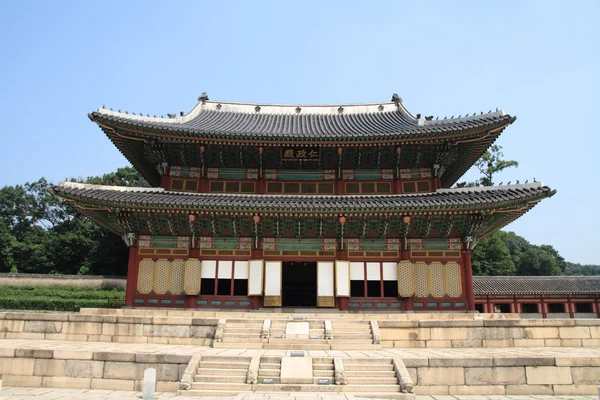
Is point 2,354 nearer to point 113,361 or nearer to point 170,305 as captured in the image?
point 113,361

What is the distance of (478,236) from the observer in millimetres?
20625

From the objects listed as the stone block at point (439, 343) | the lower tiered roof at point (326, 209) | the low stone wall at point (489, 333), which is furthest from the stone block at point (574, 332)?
the lower tiered roof at point (326, 209)

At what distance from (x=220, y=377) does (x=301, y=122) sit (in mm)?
17897

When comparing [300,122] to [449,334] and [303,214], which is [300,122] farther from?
[449,334]

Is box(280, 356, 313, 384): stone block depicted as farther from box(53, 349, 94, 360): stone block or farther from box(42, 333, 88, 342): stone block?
box(42, 333, 88, 342): stone block

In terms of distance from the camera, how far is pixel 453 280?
19234 millimetres

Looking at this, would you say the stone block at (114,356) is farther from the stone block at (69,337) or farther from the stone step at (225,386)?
the stone block at (69,337)

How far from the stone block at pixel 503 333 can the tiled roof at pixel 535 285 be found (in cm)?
2106

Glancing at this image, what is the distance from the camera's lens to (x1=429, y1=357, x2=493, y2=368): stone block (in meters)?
11.2

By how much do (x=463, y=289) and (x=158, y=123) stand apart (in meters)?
16.8

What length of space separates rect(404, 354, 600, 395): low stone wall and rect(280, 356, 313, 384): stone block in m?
2.66

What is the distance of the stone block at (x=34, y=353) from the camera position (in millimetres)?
11867

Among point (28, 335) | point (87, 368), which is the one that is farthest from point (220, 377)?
point (28, 335)

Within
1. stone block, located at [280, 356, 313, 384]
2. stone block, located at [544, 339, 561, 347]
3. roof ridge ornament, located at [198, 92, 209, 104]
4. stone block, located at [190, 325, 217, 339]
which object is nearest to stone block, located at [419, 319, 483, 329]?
stone block, located at [544, 339, 561, 347]
